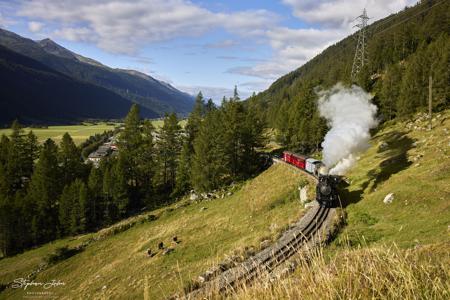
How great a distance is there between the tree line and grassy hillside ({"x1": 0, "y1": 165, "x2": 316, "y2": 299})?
481 centimetres

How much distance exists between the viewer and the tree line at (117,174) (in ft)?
169

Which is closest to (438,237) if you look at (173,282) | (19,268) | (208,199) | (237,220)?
(173,282)

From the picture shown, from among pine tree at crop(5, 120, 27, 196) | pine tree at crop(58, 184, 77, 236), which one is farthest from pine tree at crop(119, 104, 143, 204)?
pine tree at crop(5, 120, 27, 196)

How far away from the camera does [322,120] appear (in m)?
61.1

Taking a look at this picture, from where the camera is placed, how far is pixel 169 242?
3666cm

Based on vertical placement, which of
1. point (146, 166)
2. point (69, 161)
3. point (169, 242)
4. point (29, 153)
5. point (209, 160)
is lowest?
point (169, 242)


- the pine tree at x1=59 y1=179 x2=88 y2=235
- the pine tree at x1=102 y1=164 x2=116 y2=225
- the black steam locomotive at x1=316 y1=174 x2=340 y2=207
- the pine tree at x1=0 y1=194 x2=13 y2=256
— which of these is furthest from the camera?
the pine tree at x1=102 y1=164 x2=116 y2=225

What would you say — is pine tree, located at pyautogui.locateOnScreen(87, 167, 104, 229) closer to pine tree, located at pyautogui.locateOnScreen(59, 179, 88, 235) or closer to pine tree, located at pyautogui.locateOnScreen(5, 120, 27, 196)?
pine tree, located at pyautogui.locateOnScreen(59, 179, 88, 235)

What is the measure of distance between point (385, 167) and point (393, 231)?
18629 millimetres

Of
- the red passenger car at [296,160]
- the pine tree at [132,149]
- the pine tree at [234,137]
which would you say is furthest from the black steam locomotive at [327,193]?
the pine tree at [132,149]

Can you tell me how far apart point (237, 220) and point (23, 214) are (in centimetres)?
3298

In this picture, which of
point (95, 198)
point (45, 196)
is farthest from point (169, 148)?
point (45, 196)

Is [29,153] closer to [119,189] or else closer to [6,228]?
[6,228]

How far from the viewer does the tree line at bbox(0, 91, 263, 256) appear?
169 ft
